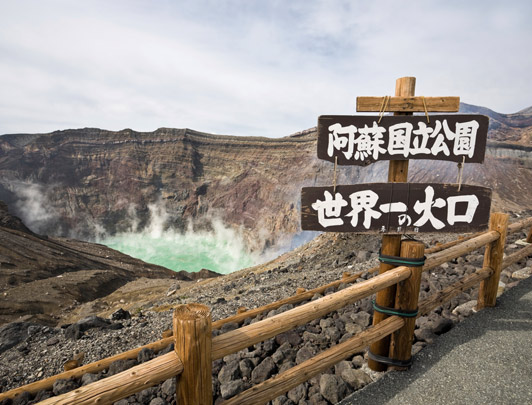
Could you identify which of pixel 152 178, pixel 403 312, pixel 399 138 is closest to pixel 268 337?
pixel 403 312

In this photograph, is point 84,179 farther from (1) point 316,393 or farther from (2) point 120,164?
(1) point 316,393

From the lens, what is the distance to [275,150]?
184 ft

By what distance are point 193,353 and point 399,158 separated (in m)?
2.49

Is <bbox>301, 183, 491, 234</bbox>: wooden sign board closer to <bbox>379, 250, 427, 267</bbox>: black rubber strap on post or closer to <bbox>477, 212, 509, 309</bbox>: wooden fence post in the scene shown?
<bbox>379, 250, 427, 267</bbox>: black rubber strap on post

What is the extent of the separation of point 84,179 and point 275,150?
39991 millimetres

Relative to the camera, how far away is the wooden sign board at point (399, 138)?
291 cm

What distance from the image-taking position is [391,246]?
3.15 m

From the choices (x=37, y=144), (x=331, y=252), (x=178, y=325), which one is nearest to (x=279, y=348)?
(x=178, y=325)

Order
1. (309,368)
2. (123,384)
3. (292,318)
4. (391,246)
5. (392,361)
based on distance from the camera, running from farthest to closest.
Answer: (391,246) < (392,361) < (309,368) < (292,318) < (123,384)

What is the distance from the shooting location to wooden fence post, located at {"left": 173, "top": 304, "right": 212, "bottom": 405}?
172 centimetres

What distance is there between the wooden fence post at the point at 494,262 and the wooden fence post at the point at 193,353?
13.8 ft

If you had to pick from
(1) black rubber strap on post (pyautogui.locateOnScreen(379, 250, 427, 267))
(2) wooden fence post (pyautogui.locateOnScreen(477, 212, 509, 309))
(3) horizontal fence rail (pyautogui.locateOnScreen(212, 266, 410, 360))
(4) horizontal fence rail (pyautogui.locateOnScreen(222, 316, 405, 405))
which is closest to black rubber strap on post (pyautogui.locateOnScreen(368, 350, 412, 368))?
(4) horizontal fence rail (pyautogui.locateOnScreen(222, 316, 405, 405))

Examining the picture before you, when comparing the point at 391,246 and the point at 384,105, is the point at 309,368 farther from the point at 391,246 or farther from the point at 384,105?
the point at 384,105

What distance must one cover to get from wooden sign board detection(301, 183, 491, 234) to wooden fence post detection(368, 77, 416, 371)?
16cm
